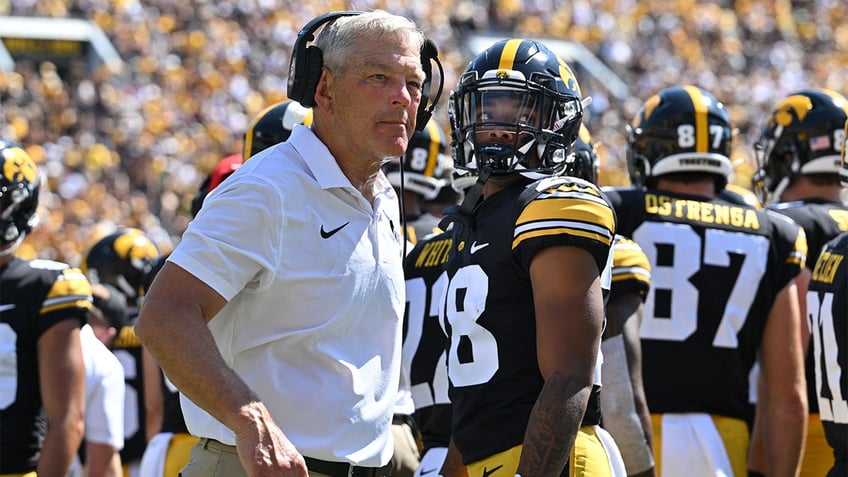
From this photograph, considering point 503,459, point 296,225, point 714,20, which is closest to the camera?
point 296,225

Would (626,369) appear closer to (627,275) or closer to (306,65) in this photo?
(627,275)

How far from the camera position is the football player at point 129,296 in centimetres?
701

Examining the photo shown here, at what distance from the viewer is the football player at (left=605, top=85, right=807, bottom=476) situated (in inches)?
193

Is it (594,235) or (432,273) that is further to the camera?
(432,273)

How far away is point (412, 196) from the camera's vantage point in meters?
6.17

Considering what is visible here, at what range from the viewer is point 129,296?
24.6 feet

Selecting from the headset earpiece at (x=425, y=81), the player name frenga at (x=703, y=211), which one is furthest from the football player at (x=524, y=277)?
the player name frenga at (x=703, y=211)

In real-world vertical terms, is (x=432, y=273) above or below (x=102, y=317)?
above

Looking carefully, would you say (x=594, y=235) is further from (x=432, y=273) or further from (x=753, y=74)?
(x=753, y=74)

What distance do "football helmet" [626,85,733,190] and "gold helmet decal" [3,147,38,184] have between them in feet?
8.31

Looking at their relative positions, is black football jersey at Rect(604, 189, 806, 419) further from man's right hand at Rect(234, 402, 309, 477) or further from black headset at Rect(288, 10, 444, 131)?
man's right hand at Rect(234, 402, 309, 477)

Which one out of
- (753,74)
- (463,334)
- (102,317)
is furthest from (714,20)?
(463,334)

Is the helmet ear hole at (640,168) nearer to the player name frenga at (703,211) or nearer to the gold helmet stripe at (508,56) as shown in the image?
the player name frenga at (703,211)

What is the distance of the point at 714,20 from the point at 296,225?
3064 centimetres
